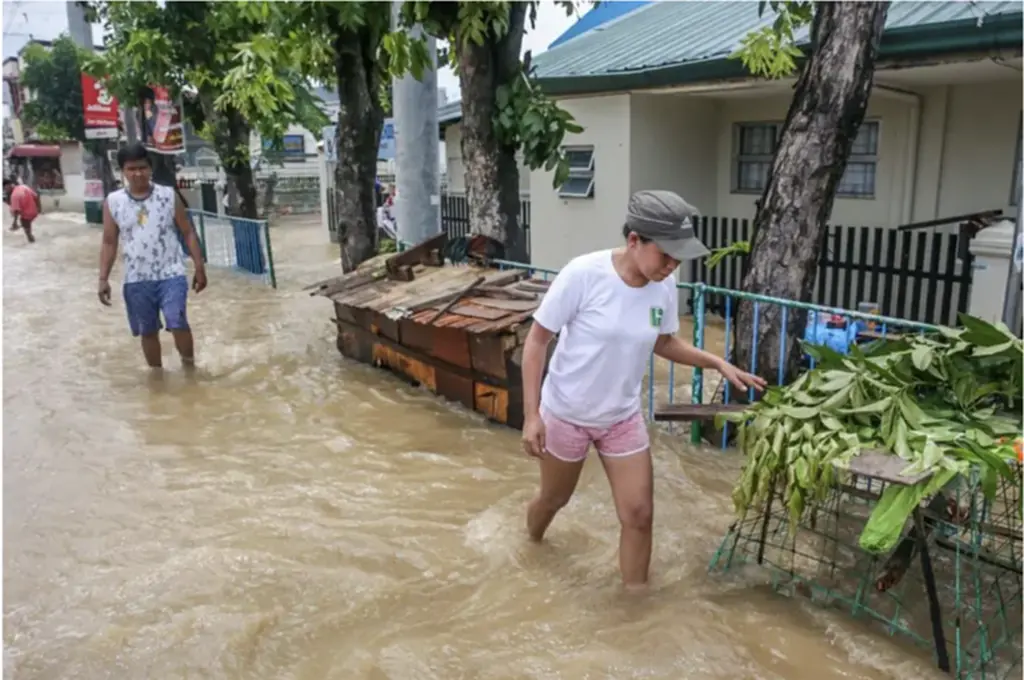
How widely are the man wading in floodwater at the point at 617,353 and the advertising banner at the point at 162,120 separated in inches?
552

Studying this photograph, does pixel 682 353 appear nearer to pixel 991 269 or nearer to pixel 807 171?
pixel 807 171

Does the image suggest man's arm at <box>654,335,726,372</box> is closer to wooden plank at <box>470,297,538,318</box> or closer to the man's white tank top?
wooden plank at <box>470,297,538,318</box>

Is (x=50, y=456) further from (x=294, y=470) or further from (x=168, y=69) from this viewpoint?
(x=168, y=69)

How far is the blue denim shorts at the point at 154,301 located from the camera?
7.04 meters

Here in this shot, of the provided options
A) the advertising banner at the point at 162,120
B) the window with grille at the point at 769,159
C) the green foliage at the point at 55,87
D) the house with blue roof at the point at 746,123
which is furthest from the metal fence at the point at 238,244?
the green foliage at the point at 55,87

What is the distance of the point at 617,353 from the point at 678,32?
8.73 metres

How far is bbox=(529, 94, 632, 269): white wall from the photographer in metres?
10.0

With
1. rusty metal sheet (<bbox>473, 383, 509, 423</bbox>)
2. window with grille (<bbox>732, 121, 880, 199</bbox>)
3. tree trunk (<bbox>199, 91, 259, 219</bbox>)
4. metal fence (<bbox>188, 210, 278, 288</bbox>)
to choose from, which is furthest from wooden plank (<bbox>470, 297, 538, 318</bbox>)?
tree trunk (<bbox>199, 91, 259, 219</bbox>)

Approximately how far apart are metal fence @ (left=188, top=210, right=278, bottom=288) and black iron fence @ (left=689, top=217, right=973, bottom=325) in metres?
6.80

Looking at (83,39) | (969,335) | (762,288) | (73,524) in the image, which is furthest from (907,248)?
(83,39)

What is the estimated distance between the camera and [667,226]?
3.15 metres

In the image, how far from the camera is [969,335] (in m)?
3.37

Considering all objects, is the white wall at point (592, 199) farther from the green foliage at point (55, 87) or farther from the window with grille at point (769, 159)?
the green foliage at point (55, 87)

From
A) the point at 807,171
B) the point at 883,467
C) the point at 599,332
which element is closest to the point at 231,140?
the point at 807,171
